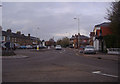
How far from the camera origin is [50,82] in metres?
7.47

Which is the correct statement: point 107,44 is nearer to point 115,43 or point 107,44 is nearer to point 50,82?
point 115,43

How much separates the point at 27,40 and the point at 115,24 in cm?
8633

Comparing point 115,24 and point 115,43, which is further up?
point 115,24

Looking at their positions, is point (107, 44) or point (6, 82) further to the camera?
point (107, 44)

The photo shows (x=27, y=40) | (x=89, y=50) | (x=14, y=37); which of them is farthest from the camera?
(x=27, y=40)

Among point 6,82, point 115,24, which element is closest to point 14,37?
point 115,24

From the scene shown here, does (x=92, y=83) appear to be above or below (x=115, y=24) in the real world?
below

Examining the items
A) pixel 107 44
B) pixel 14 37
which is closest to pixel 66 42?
pixel 14 37

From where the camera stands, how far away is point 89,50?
30156 millimetres

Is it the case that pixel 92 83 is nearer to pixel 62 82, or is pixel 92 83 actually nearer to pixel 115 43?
pixel 62 82

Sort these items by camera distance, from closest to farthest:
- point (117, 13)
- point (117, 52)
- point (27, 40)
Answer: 1. point (117, 13)
2. point (117, 52)
3. point (27, 40)

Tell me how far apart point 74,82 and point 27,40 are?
320 ft

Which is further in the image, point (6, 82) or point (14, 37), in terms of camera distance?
point (14, 37)

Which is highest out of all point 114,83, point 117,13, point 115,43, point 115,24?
point 117,13
